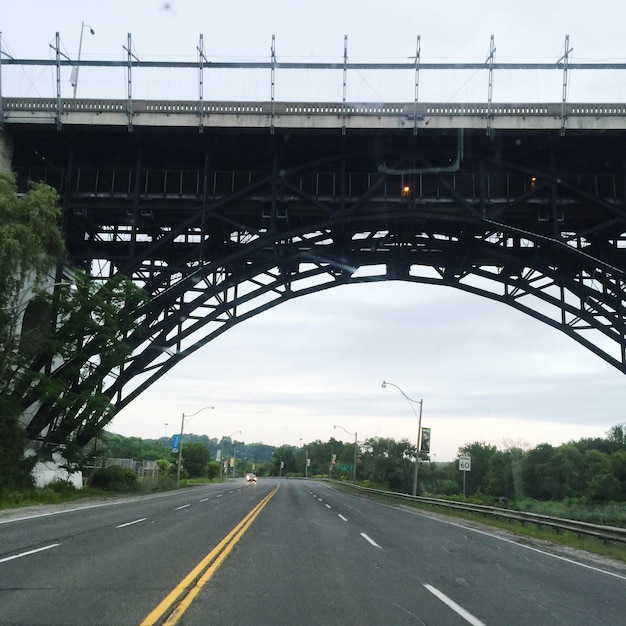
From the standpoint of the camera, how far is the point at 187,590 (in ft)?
29.2

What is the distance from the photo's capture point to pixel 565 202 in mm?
30953

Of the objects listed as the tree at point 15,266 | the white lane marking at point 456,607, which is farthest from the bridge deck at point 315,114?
the white lane marking at point 456,607

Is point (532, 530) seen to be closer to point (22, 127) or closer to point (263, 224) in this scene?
point (263, 224)

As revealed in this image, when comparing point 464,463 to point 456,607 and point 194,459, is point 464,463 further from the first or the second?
point 194,459

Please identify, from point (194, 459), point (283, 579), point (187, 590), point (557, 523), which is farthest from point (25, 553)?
point (194, 459)

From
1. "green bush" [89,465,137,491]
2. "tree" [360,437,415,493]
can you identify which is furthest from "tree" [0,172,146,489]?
"tree" [360,437,415,493]

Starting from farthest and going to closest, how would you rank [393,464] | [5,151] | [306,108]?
[393,464] < [5,151] < [306,108]

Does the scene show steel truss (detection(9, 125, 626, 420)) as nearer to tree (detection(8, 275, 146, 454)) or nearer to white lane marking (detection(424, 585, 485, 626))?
tree (detection(8, 275, 146, 454))

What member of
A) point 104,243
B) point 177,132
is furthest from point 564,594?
point 104,243

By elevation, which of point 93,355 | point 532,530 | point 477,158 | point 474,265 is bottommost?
point 532,530

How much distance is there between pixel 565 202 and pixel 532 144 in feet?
10.2

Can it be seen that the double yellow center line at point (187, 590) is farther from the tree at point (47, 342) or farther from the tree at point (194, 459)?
the tree at point (194, 459)

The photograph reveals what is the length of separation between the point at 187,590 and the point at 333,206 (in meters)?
25.8

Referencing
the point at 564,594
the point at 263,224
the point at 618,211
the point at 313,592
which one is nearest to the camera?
the point at 313,592
